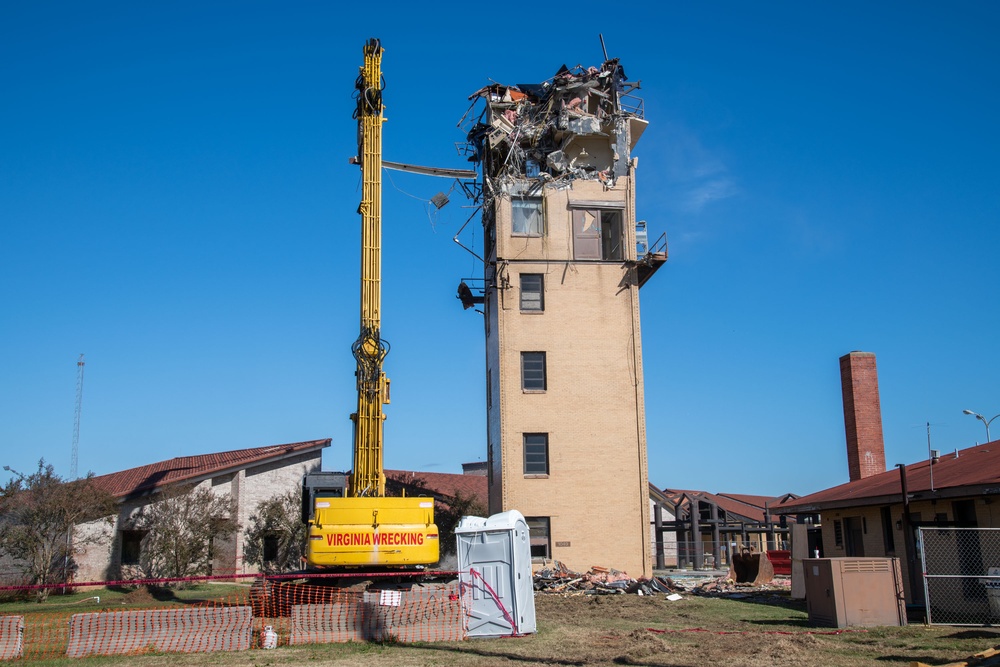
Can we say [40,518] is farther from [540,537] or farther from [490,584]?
[490,584]

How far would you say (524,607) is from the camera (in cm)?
1666

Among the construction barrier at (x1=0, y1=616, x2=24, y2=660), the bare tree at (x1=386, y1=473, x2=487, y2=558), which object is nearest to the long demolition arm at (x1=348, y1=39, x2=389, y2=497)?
the construction barrier at (x1=0, y1=616, x2=24, y2=660)

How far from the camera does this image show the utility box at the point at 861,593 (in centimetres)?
1700

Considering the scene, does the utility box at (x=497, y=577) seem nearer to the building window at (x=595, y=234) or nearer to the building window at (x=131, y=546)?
the building window at (x=595, y=234)

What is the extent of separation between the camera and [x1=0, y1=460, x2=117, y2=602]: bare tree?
28.7 metres

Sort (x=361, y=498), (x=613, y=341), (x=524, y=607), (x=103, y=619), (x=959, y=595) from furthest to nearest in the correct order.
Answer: (x=613, y=341) → (x=361, y=498) → (x=959, y=595) → (x=524, y=607) → (x=103, y=619)

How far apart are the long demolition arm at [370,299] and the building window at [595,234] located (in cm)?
1133

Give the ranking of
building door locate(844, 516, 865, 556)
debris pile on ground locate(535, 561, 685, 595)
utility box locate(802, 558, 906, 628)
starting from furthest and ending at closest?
debris pile on ground locate(535, 561, 685, 595) < building door locate(844, 516, 865, 556) < utility box locate(802, 558, 906, 628)

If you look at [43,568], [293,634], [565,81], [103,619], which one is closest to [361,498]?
[293,634]

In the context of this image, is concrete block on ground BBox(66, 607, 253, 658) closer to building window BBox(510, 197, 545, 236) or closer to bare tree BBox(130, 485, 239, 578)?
bare tree BBox(130, 485, 239, 578)

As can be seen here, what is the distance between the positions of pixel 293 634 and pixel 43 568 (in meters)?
17.1

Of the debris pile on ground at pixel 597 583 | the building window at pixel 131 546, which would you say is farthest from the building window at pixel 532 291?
the building window at pixel 131 546

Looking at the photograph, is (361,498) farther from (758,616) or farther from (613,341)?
(613,341)

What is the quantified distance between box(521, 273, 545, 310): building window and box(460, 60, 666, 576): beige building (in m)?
0.04
